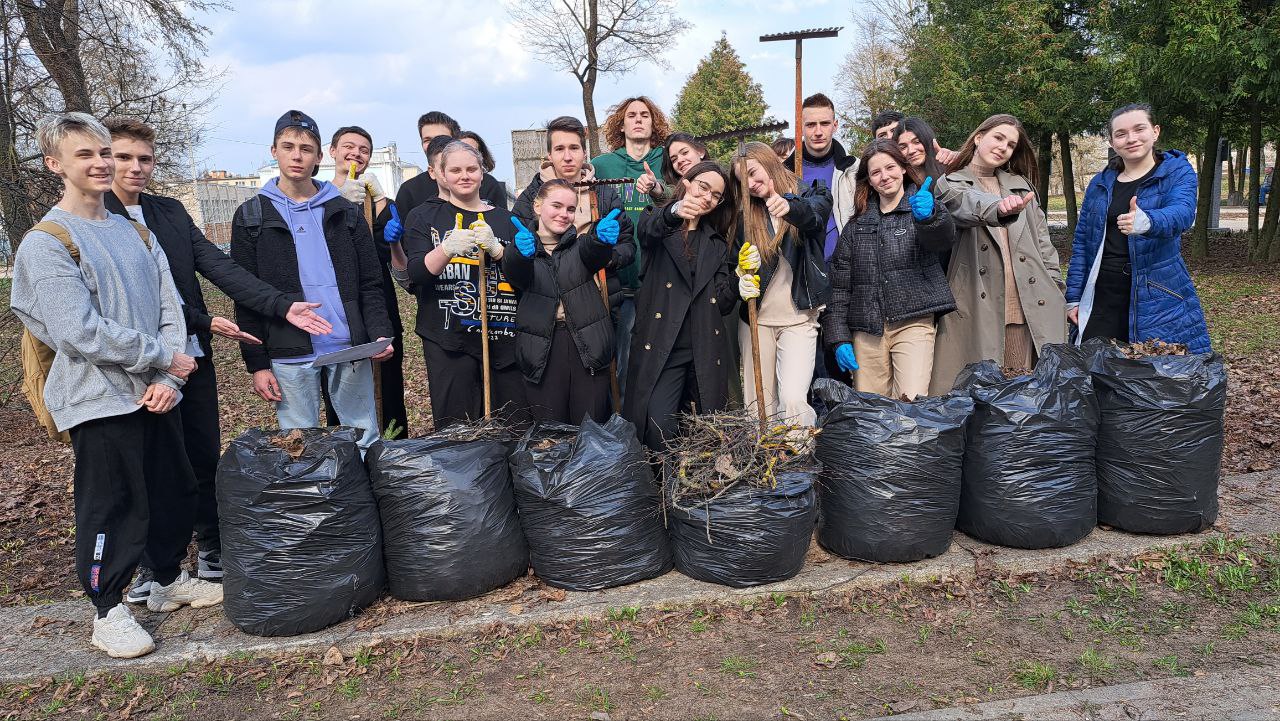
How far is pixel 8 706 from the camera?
277 cm

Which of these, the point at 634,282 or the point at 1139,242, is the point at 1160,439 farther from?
the point at 634,282

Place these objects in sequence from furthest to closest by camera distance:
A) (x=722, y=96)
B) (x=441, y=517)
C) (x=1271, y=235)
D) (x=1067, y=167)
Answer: (x=722, y=96)
(x=1067, y=167)
(x=1271, y=235)
(x=441, y=517)

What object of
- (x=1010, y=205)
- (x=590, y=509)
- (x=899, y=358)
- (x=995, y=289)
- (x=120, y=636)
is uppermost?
(x=1010, y=205)

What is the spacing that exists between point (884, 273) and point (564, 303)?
4.93 ft

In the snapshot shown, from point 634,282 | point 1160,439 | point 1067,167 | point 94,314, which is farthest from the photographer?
point 1067,167

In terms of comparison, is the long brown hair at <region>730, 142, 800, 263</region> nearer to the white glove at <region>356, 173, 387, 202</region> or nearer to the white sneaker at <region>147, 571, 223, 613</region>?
the white glove at <region>356, 173, 387, 202</region>

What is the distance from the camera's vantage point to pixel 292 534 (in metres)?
2.92

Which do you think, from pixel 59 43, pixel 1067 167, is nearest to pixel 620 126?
pixel 59 43

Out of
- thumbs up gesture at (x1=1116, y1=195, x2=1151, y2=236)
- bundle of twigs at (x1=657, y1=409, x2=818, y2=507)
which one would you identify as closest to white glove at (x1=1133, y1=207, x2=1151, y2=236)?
thumbs up gesture at (x1=1116, y1=195, x2=1151, y2=236)

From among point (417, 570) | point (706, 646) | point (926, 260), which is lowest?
point (706, 646)

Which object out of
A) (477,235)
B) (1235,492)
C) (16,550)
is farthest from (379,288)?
(1235,492)

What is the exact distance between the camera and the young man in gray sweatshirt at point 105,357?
271 cm

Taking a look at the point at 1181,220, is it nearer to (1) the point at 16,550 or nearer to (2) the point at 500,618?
(2) the point at 500,618

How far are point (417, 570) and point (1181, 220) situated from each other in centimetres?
364
